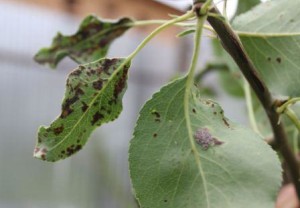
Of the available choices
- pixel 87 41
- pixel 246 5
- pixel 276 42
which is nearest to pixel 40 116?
pixel 87 41

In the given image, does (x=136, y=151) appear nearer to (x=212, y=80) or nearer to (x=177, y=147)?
(x=177, y=147)

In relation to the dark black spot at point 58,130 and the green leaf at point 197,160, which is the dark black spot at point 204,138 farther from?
the dark black spot at point 58,130

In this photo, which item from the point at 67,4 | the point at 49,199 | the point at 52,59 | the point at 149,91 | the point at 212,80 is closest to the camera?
the point at 52,59

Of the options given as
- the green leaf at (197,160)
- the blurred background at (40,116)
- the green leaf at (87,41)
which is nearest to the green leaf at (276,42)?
the green leaf at (197,160)

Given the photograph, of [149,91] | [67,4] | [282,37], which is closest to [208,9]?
[282,37]

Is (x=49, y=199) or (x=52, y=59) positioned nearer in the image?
(x=52, y=59)
